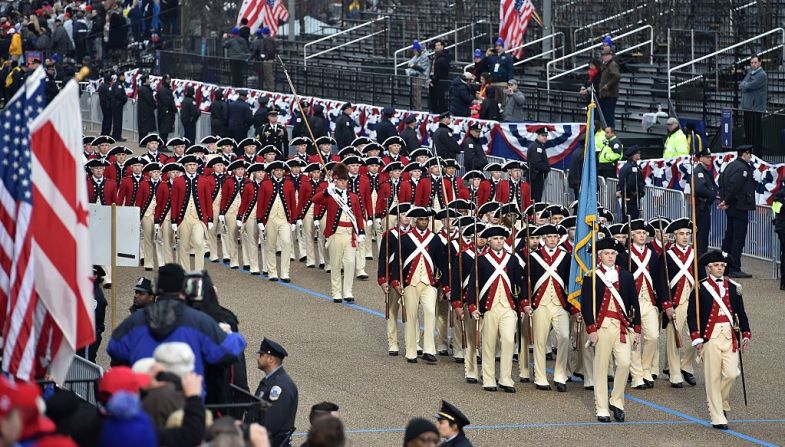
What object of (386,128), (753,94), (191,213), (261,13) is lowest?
(191,213)

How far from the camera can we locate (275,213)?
23.1 metres

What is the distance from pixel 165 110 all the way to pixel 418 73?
5.22m

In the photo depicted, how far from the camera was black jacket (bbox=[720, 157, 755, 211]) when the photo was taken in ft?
74.3

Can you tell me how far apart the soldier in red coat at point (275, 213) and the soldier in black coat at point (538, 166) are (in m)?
4.37

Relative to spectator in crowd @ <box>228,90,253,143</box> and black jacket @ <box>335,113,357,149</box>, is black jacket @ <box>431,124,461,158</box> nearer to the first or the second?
black jacket @ <box>335,113,357,149</box>

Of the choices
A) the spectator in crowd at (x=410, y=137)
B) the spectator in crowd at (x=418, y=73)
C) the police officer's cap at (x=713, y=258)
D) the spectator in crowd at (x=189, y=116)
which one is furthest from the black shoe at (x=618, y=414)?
the spectator in crowd at (x=189, y=116)

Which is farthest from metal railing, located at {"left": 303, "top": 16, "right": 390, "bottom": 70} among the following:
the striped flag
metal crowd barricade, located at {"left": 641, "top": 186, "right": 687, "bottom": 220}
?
the striped flag

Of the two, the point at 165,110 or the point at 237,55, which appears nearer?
the point at 165,110

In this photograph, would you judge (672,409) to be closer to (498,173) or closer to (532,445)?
(532,445)

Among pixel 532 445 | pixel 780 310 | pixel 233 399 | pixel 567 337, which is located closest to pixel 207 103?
pixel 780 310

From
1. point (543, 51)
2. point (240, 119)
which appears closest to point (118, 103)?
point (240, 119)

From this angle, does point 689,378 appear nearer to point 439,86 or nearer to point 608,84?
point 608,84

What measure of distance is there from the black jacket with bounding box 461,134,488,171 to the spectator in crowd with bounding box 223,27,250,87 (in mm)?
12159

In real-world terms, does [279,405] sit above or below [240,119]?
below
